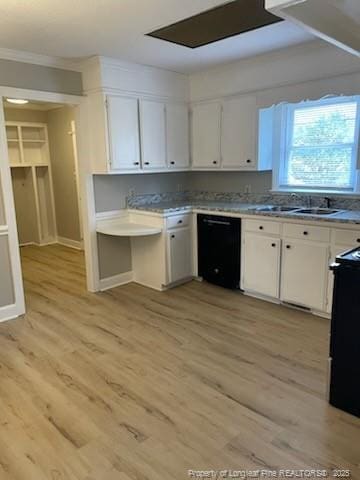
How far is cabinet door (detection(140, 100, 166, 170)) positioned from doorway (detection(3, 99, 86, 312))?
6.65 ft

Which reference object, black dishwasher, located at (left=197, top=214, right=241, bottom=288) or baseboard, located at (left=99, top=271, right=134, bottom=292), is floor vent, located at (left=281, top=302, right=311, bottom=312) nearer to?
black dishwasher, located at (left=197, top=214, right=241, bottom=288)

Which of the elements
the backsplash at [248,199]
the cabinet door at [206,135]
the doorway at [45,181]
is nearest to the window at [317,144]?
the backsplash at [248,199]

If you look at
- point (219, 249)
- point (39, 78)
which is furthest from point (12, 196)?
point (219, 249)

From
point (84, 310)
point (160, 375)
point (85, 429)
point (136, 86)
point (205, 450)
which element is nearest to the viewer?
point (205, 450)

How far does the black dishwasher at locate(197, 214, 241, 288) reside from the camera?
4.01 metres

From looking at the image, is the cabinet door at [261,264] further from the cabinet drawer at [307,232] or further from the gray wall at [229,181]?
the gray wall at [229,181]

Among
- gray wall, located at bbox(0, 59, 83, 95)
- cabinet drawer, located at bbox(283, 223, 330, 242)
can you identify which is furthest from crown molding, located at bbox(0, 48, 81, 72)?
cabinet drawer, located at bbox(283, 223, 330, 242)

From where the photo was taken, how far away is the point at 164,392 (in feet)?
7.90

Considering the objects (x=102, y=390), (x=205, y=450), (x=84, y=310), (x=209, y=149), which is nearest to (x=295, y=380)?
(x=205, y=450)

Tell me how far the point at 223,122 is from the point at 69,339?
288 cm

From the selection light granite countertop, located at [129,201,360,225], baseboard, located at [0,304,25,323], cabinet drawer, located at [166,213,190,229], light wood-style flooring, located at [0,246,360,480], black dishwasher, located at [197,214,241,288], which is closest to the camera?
light wood-style flooring, located at [0,246,360,480]

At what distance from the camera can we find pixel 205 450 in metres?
1.91

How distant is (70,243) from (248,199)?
346 cm

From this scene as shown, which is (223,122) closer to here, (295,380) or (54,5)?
(54,5)
